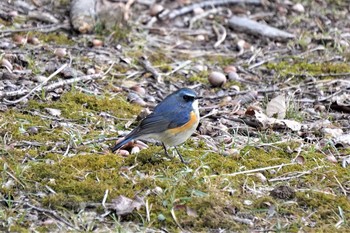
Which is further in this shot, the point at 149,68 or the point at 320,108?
the point at 149,68

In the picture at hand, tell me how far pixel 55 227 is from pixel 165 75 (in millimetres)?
3608

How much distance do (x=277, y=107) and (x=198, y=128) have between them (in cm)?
88

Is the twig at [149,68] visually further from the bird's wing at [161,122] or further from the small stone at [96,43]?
the bird's wing at [161,122]

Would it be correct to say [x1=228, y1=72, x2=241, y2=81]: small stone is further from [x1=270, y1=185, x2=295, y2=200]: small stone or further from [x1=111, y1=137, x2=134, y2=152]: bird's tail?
[x1=270, y1=185, x2=295, y2=200]: small stone

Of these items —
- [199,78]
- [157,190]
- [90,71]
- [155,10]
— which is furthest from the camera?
[155,10]

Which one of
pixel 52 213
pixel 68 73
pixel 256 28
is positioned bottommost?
pixel 256 28

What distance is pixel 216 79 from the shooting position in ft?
25.1

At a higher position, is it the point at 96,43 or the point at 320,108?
the point at 96,43

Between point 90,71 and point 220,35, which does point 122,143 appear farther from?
point 220,35

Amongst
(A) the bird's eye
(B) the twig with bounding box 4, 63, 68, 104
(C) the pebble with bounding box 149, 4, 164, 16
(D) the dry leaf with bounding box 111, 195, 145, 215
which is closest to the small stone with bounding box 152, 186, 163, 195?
(D) the dry leaf with bounding box 111, 195, 145, 215

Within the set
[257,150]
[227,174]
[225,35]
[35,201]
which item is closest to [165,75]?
[225,35]

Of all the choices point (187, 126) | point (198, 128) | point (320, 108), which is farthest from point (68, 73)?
point (320, 108)

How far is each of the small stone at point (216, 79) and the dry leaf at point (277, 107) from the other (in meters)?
0.92

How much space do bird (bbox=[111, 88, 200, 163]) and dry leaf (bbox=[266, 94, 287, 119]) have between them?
119 cm
